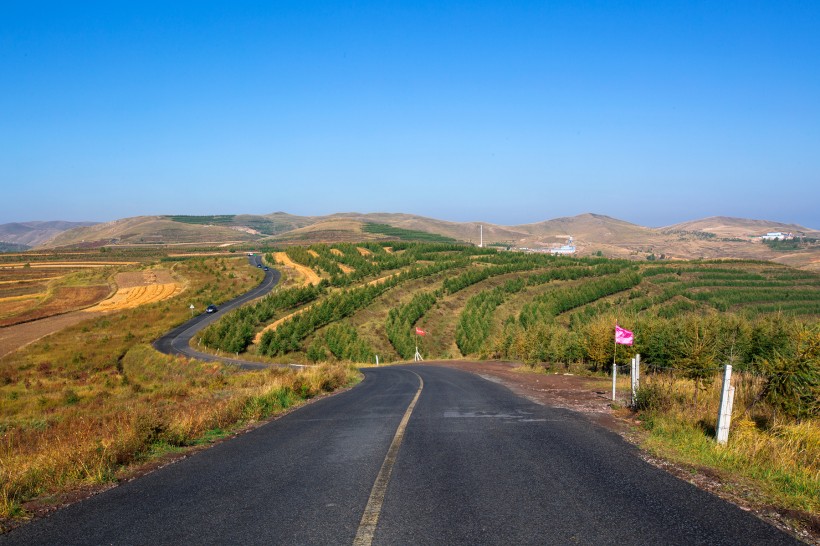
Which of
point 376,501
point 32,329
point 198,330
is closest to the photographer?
point 376,501

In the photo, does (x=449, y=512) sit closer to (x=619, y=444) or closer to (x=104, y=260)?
(x=619, y=444)

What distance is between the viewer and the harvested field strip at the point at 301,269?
10456 centimetres

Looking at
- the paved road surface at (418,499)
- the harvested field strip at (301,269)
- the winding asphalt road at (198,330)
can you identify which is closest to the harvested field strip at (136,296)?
the winding asphalt road at (198,330)

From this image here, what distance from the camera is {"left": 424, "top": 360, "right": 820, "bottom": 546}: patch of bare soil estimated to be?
532 cm

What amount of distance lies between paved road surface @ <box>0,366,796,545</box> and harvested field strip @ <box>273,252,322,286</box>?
301 feet

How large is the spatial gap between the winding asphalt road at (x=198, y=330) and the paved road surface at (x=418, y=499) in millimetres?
37288

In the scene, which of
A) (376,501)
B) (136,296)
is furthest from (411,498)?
(136,296)

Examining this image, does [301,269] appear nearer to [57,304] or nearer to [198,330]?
[57,304]

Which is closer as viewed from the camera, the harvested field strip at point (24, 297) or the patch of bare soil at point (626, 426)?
the patch of bare soil at point (626, 426)

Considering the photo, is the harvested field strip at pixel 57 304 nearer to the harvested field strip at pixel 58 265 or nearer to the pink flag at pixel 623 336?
the harvested field strip at pixel 58 265

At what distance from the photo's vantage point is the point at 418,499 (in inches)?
239

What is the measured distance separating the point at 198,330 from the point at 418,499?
6648 cm

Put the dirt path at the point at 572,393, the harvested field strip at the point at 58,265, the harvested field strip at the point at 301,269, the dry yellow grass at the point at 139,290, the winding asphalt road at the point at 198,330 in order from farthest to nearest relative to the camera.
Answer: the harvested field strip at the point at 58,265, the harvested field strip at the point at 301,269, the dry yellow grass at the point at 139,290, the winding asphalt road at the point at 198,330, the dirt path at the point at 572,393

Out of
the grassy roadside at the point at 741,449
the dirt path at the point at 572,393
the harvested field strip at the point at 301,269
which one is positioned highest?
the grassy roadside at the point at 741,449
